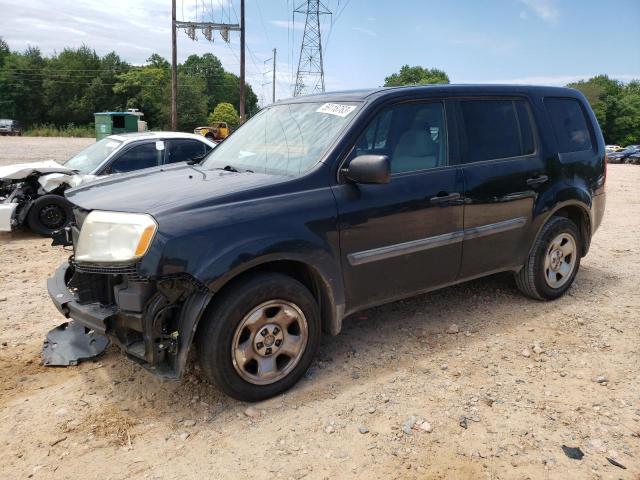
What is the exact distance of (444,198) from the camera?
3758mm

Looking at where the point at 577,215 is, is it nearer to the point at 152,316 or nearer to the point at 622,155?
the point at 152,316

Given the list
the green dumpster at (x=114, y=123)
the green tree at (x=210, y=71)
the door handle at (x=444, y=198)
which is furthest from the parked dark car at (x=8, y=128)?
the door handle at (x=444, y=198)

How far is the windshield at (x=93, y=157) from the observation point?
7.47 metres

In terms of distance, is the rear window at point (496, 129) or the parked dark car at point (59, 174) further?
the parked dark car at point (59, 174)

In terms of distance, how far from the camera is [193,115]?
78938 millimetres

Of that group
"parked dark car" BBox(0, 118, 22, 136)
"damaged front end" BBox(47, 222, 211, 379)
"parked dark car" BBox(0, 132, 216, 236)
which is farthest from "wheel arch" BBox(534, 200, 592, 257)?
"parked dark car" BBox(0, 118, 22, 136)

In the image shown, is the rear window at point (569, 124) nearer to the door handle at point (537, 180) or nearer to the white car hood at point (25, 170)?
the door handle at point (537, 180)

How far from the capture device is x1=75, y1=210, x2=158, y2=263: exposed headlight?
2744 millimetres

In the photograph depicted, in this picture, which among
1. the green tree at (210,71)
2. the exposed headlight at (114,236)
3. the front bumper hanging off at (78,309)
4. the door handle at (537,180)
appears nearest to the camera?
the exposed headlight at (114,236)

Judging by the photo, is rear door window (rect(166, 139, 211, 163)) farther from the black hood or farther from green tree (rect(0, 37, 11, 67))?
green tree (rect(0, 37, 11, 67))

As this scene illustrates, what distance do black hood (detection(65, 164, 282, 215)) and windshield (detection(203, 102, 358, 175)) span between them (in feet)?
0.62

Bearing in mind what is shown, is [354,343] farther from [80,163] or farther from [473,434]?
[80,163]

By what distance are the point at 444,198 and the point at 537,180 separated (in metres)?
1.15

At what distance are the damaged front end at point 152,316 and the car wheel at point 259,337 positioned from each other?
0.14 metres
